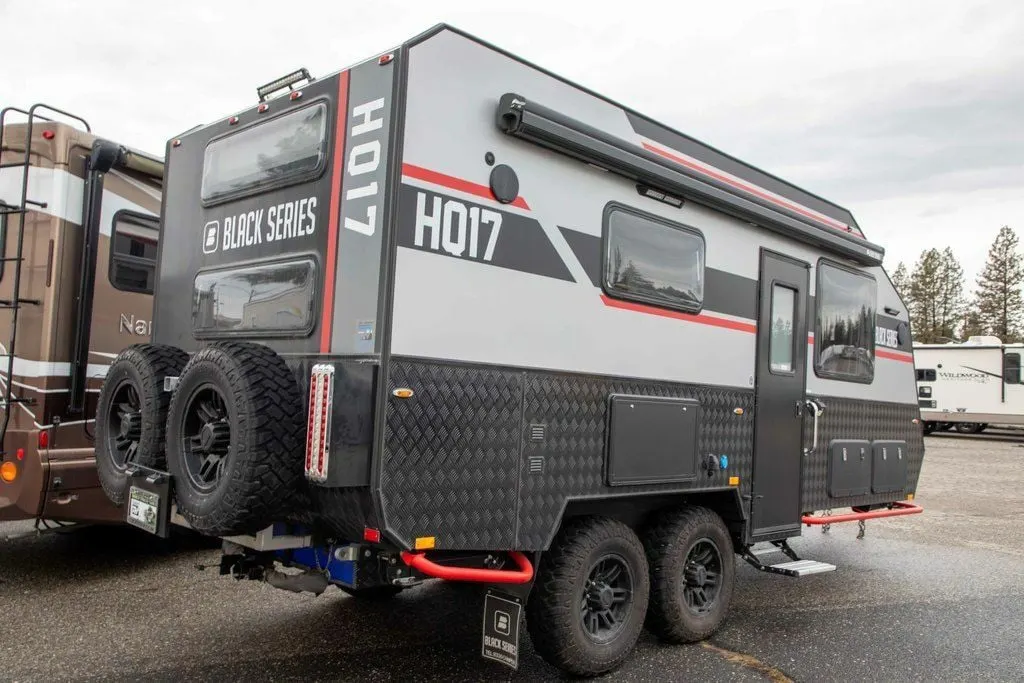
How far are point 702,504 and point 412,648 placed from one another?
6.55ft

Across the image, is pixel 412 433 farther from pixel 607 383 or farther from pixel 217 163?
pixel 217 163

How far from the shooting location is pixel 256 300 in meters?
4.18

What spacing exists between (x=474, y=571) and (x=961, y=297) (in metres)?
49.4

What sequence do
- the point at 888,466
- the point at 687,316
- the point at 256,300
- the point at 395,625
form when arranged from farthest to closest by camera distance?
the point at 888,466 → the point at 395,625 → the point at 687,316 → the point at 256,300

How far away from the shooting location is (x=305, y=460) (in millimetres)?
3439

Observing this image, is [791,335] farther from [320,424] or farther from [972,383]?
[972,383]

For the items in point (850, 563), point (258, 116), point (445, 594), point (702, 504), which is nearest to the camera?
point (258, 116)

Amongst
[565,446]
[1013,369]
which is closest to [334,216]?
[565,446]

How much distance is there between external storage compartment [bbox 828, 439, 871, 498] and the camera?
6.09 m

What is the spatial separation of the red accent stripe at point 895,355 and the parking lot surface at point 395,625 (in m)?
1.87

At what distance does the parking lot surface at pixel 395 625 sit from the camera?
4344 millimetres

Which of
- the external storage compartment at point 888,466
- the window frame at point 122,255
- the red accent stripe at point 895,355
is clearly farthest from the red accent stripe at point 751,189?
the window frame at point 122,255

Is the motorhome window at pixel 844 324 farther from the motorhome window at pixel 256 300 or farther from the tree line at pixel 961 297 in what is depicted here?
the tree line at pixel 961 297

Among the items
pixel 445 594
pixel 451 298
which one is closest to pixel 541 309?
pixel 451 298
